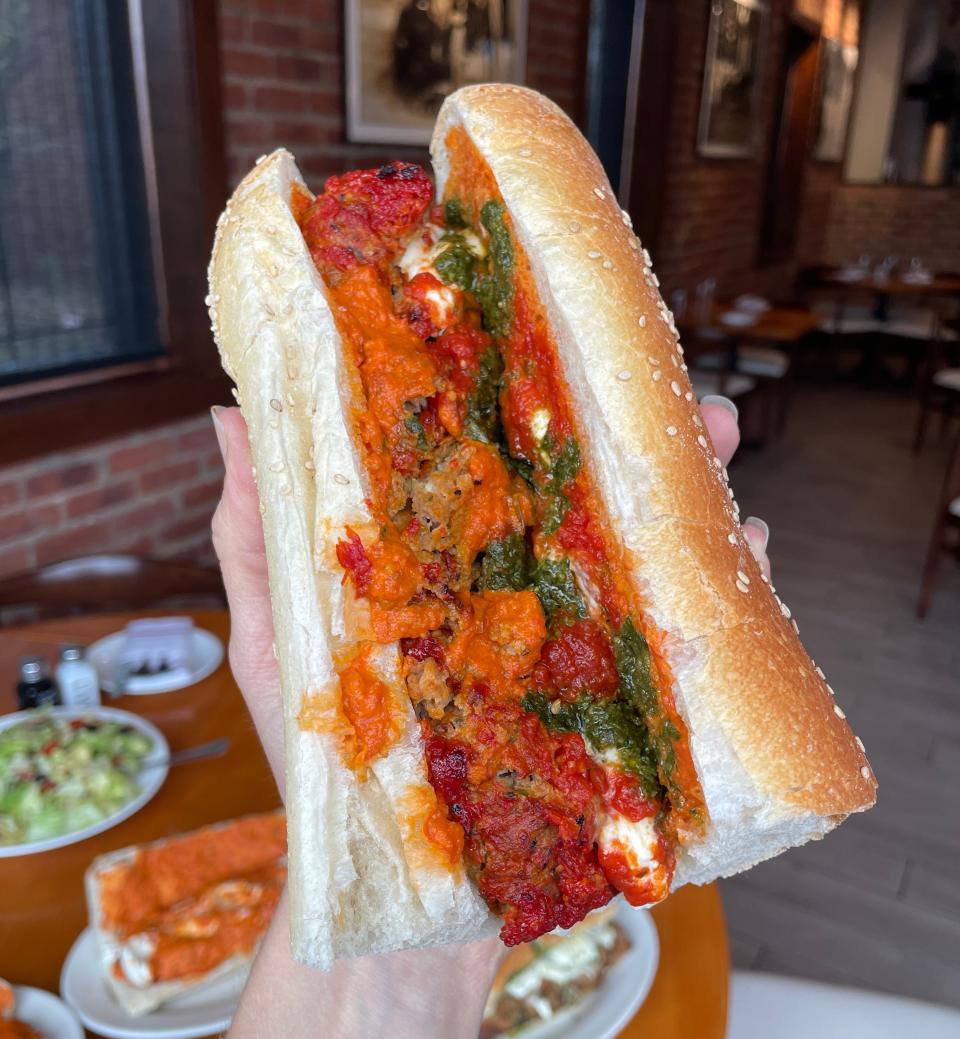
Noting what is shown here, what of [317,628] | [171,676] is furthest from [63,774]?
[317,628]

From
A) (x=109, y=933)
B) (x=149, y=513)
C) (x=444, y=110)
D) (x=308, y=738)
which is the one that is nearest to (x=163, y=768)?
(x=109, y=933)

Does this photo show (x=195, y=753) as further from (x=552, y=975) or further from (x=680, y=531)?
(x=680, y=531)

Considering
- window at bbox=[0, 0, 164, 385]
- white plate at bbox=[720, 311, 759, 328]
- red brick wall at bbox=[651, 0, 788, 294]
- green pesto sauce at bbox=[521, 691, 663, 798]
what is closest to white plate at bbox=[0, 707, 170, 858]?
green pesto sauce at bbox=[521, 691, 663, 798]

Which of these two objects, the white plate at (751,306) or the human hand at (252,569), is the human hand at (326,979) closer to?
the human hand at (252,569)

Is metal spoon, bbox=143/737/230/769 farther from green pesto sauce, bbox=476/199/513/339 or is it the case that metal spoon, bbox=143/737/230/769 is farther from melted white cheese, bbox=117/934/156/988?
green pesto sauce, bbox=476/199/513/339

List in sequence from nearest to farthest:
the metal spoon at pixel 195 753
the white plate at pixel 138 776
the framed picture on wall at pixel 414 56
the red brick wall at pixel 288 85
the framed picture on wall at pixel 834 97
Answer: the white plate at pixel 138 776
the metal spoon at pixel 195 753
the red brick wall at pixel 288 85
the framed picture on wall at pixel 414 56
the framed picture on wall at pixel 834 97

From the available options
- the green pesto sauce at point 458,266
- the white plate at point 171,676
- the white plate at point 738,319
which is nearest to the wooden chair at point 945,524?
the white plate at point 738,319
